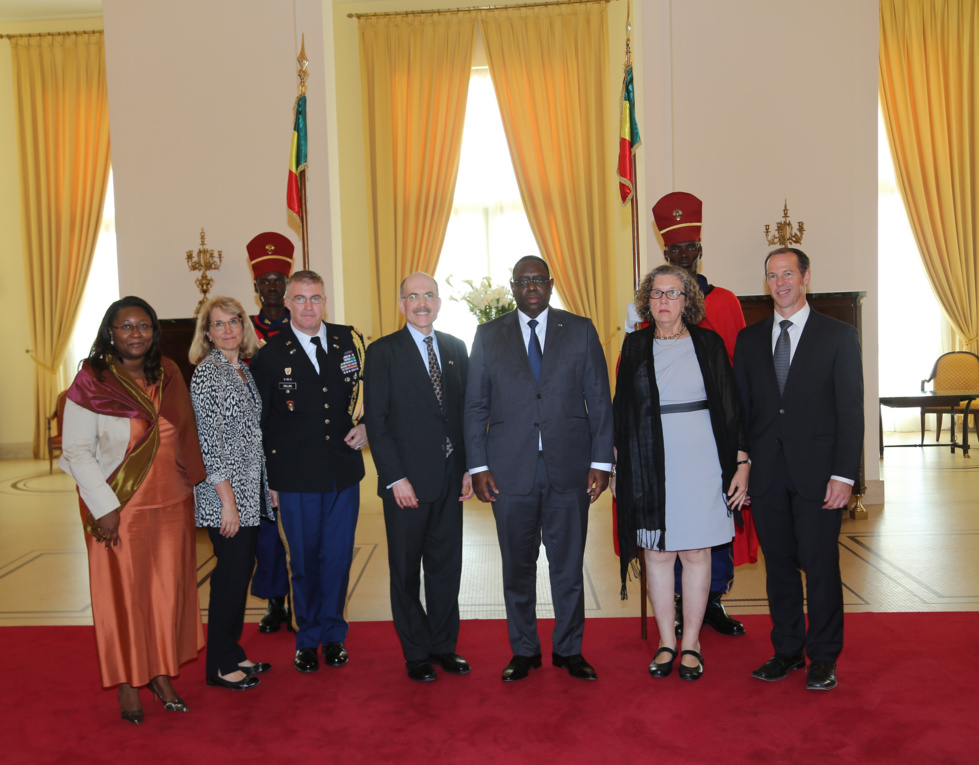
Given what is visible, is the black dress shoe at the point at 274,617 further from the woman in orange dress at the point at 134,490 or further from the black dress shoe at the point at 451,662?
the black dress shoe at the point at 451,662

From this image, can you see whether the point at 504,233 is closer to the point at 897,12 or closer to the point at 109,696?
the point at 897,12

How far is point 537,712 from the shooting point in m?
2.83

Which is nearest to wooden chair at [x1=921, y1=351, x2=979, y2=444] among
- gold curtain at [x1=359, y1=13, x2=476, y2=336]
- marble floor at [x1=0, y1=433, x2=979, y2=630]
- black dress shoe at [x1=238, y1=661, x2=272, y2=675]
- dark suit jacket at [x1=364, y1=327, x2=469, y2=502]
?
marble floor at [x1=0, y1=433, x2=979, y2=630]

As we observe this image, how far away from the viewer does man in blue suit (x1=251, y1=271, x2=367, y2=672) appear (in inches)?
127

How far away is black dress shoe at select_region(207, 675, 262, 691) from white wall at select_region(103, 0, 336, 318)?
3.53 meters

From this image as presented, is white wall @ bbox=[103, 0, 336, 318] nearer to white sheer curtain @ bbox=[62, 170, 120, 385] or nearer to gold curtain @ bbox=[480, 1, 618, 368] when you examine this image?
gold curtain @ bbox=[480, 1, 618, 368]

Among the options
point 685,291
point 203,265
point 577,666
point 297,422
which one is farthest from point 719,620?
point 203,265

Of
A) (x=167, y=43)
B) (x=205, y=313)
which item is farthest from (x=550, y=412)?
(x=167, y=43)

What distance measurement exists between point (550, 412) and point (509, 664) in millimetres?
1041

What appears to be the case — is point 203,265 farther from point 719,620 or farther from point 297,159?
point 719,620

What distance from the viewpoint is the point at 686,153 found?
6035 millimetres

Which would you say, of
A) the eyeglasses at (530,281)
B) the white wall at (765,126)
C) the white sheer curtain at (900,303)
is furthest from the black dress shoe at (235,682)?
the white sheer curtain at (900,303)

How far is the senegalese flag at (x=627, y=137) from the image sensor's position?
441 centimetres

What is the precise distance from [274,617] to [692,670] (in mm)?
2030
